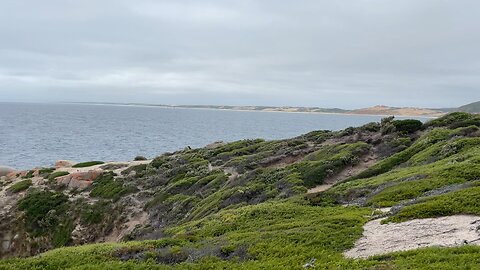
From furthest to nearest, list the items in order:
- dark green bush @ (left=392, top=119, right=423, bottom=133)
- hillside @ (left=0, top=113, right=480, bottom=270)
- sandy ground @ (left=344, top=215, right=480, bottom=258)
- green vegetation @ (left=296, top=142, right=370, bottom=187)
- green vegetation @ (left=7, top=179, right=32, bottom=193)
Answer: green vegetation @ (left=7, top=179, right=32, bottom=193), dark green bush @ (left=392, top=119, right=423, bottom=133), green vegetation @ (left=296, top=142, right=370, bottom=187), hillside @ (left=0, top=113, right=480, bottom=270), sandy ground @ (left=344, top=215, right=480, bottom=258)

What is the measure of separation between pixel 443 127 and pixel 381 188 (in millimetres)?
18034

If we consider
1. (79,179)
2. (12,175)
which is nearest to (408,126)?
(79,179)

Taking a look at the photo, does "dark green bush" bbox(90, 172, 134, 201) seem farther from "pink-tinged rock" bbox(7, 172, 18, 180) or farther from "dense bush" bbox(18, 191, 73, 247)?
"pink-tinged rock" bbox(7, 172, 18, 180)

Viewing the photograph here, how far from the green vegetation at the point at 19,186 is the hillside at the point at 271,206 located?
0.68 feet

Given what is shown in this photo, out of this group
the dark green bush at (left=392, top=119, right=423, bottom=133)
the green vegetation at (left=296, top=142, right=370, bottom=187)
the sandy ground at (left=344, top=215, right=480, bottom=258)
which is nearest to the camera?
the sandy ground at (left=344, top=215, right=480, bottom=258)

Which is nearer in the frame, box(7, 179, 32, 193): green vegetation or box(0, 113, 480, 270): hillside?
box(0, 113, 480, 270): hillside

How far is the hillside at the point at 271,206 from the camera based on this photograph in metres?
15.1

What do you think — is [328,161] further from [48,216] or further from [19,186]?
[19,186]

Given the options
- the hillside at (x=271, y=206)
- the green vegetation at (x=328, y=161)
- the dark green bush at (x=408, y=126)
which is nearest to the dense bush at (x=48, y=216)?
the hillside at (x=271, y=206)

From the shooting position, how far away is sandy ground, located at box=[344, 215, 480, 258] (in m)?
14.0

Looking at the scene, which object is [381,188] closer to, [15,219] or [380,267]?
[380,267]

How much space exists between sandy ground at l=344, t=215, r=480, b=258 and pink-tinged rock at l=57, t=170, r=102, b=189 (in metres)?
38.5

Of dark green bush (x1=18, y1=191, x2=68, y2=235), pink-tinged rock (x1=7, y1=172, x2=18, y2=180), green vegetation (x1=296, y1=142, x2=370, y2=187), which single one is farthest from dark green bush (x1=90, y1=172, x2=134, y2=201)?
green vegetation (x1=296, y1=142, x2=370, y2=187)

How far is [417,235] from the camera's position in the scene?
15000 mm
